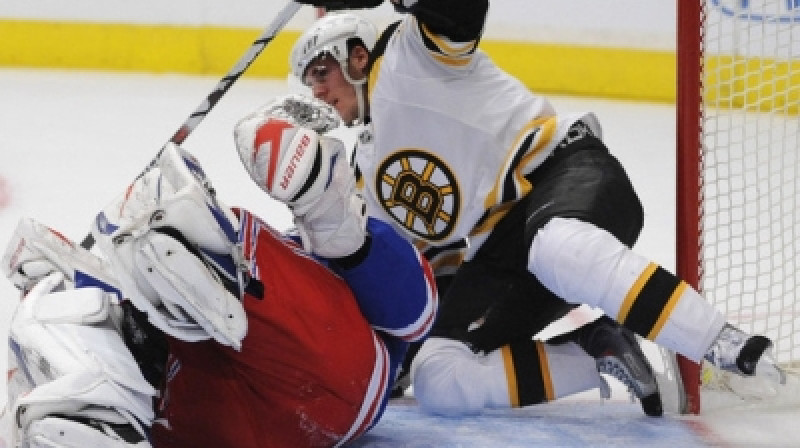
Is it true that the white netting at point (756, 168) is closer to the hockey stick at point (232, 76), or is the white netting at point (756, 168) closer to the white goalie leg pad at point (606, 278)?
the white goalie leg pad at point (606, 278)

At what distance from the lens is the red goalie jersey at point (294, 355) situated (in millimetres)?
1768

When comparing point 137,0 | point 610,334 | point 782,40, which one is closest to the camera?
point 610,334

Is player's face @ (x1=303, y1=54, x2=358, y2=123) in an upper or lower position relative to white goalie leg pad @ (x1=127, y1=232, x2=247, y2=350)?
upper

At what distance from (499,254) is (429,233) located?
0.12 meters

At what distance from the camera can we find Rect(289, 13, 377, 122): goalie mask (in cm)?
245

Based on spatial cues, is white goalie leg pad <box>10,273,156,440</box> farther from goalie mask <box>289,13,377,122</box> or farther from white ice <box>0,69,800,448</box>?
goalie mask <box>289,13,377,122</box>

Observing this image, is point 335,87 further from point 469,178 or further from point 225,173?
point 225,173

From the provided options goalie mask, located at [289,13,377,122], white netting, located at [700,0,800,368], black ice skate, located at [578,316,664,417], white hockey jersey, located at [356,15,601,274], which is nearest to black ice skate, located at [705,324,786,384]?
black ice skate, located at [578,316,664,417]

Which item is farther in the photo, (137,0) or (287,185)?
(137,0)

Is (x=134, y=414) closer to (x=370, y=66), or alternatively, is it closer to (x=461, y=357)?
(x=461, y=357)

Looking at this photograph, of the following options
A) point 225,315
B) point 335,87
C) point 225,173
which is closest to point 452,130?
point 335,87

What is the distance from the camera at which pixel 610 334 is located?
2236mm

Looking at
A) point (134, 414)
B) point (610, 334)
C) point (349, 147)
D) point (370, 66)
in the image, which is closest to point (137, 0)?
point (349, 147)

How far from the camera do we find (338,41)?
2.46 metres
